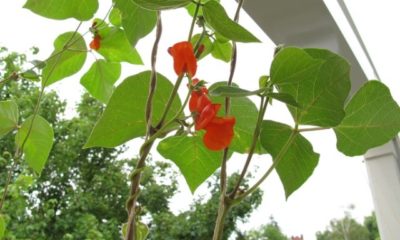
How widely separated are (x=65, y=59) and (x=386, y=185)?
1.08m

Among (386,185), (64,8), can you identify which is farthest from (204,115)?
(386,185)

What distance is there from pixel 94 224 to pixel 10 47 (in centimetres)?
213

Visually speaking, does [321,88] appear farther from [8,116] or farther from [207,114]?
[8,116]

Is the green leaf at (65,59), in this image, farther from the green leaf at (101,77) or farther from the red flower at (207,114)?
the red flower at (207,114)

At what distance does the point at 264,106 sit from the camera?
31 cm

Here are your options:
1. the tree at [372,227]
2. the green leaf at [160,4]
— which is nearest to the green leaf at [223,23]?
the green leaf at [160,4]

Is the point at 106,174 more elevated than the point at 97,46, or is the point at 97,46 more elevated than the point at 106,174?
the point at 106,174

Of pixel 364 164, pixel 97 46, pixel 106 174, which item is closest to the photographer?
pixel 97 46

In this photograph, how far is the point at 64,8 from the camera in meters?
0.42

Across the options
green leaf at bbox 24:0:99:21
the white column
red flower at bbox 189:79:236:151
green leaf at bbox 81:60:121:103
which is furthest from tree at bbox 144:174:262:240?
red flower at bbox 189:79:236:151

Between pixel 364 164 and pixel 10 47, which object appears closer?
pixel 364 164

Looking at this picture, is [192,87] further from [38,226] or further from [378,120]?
[38,226]

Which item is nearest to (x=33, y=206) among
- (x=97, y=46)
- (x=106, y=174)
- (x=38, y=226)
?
(x=38, y=226)

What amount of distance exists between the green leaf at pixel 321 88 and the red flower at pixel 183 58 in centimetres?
5
